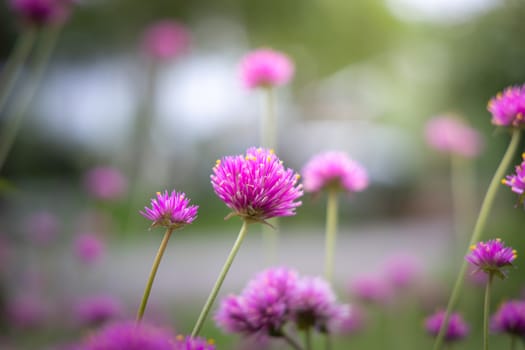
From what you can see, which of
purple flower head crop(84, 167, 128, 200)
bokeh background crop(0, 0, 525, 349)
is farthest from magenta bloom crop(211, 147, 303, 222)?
purple flower head crop(84, 167, 128, 200)

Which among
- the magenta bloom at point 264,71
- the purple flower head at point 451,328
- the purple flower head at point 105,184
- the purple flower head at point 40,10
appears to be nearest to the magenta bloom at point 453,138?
the magenta bloom at point 264,71

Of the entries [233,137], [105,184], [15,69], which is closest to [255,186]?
[15,69]

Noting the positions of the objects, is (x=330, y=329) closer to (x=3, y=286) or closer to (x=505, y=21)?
(x=505, y=21)

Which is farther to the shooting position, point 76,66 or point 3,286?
point 76,66

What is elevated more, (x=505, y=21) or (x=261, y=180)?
(x=505, y=21)

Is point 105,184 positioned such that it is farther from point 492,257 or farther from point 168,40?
point 492,257

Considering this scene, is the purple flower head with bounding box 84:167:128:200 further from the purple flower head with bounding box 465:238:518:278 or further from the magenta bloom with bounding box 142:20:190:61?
the purple flower head with bounding box 465:238:518:278

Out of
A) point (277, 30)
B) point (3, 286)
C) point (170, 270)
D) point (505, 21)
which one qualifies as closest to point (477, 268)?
point (505, 21)

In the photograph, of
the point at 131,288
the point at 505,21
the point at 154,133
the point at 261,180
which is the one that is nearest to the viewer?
the point at 261,180
